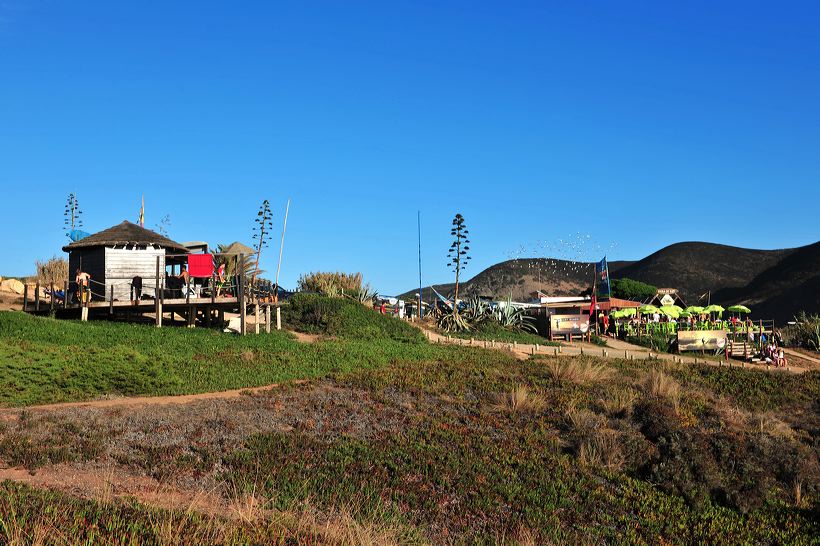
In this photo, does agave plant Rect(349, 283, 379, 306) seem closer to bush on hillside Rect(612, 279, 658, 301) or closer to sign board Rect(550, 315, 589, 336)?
sign board Rect(550, 315, 589, 336)

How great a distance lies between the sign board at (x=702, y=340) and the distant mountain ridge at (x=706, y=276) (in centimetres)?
3793

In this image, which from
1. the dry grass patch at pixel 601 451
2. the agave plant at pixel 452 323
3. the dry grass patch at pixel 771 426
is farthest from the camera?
the agave plant at pixel 452 323

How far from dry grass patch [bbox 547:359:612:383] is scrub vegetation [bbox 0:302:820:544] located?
15cm

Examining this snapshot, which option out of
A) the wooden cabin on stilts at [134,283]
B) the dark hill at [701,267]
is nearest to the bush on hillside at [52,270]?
the wooden cabin on stilts at [134,283]

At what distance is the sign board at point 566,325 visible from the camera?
40.3 meters

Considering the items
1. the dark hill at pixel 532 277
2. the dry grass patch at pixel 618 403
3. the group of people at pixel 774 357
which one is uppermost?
the dark hill at pixel 532 277

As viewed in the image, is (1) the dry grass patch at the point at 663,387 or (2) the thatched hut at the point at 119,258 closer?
(1) the dry grass patch at the point at 663,387

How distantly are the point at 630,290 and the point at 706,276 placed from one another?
30565 mm

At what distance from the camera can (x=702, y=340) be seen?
37500mm

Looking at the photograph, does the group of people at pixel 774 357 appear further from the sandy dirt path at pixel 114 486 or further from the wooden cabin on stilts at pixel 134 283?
the sandy dirt path at pixel 114 486

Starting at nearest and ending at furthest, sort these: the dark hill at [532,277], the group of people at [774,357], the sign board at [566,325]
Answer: the group of people at [774,357], the sign board at [566,325], the dark hill at [532,277]

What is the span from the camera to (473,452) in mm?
14648

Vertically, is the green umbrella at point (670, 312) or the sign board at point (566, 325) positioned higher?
the green umbrella at point (670, 312)

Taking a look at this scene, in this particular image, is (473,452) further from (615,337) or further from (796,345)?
(796,345)
